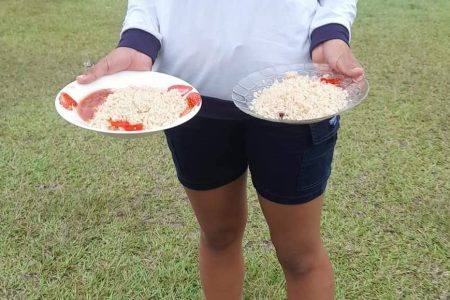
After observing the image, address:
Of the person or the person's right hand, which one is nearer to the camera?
the person

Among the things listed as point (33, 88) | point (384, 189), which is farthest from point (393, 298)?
point (33, 88)

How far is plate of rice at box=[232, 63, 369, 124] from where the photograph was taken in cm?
100

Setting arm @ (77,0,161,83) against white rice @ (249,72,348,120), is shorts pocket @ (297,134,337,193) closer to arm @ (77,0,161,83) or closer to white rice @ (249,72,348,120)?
white rice @ (249,72,348,120)

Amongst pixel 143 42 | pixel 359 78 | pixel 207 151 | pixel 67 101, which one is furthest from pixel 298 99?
pixel 67 101

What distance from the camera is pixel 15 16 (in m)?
4.75

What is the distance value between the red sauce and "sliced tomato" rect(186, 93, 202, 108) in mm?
199

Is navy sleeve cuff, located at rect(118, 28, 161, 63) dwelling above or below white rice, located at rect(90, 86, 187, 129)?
above

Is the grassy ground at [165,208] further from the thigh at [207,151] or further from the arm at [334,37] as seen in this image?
the arm at [334,37]

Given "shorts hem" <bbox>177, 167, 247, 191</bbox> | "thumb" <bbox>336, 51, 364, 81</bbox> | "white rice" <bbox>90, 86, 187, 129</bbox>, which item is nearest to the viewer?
"thumb" <bbox>336, 51, 364, 81</bbox>

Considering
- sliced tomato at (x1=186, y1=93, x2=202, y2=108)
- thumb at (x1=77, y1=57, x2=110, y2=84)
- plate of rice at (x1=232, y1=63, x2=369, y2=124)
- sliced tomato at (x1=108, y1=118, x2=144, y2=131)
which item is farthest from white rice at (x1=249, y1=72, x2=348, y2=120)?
thumb at (x1=77, y1=57, x2=110, y2=84)

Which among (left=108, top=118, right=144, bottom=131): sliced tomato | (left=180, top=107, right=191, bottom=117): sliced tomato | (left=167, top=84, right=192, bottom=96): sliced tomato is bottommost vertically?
(left=108, top=118, right=144, bottom=131): sliced tomato

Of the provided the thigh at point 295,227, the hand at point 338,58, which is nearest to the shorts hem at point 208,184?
the thigh at point 295,227

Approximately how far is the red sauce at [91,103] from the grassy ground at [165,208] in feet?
2.71

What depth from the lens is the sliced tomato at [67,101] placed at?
3.60 feet
